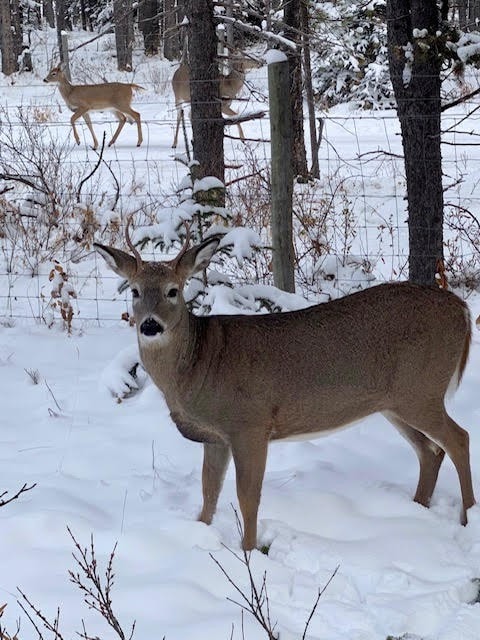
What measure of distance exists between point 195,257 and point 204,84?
4.26m

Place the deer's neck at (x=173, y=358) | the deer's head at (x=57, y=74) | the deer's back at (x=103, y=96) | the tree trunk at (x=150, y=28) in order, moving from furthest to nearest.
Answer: the tree trunk at (x=150, y=28), the deer's head at (x=57, y=74), the deer's back at (x=103, y=96), the deer's neck at (x=173, y=358)

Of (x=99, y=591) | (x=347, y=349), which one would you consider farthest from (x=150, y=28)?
(x=99, y=591)

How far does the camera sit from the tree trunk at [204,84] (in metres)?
8.68

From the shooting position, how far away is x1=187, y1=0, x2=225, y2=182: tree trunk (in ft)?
28.5

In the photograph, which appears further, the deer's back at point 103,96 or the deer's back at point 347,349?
the deer's back at point 103,96

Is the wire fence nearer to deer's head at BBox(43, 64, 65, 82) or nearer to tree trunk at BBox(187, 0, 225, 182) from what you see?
tree trunk at BBox(187, 0, 225, 182)

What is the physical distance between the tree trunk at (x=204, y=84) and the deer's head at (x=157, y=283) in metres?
4.01

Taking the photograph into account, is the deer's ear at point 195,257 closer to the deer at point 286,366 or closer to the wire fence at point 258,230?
the deer at point 286,366

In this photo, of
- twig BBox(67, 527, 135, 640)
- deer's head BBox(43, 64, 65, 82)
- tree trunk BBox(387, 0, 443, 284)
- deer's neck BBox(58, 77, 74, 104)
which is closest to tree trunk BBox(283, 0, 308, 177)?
tree trunk BBox(387, 0, 443, 284)

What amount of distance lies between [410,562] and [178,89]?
15734mm

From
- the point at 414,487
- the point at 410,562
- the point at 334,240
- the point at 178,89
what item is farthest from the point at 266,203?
the point at 178,89

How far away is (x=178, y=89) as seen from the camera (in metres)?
18.8

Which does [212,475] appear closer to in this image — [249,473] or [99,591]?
[249,473]

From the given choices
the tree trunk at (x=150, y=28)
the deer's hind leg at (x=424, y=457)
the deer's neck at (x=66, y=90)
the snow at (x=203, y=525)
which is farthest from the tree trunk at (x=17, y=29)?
the deer's hind leg at (x=424, y=457)
